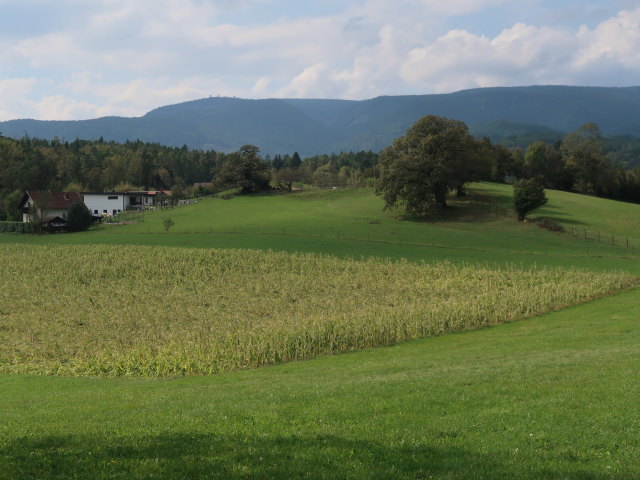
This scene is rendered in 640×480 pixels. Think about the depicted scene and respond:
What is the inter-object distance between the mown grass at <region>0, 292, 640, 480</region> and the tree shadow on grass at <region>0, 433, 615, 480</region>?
1.3 inches

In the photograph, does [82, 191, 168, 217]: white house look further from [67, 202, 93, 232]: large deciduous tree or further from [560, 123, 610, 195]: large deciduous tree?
[560, 123, 610, 195]: large deciduous tree

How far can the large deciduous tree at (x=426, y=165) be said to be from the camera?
83.3m

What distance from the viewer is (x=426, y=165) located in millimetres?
83438

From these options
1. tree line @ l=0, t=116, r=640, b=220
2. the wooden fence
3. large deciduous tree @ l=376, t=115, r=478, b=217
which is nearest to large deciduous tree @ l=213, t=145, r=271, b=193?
tree line @ l=0, t=116, r=640, b=220

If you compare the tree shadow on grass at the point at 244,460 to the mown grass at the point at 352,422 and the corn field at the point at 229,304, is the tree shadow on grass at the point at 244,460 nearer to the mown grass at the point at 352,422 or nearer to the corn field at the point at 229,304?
the mown grass at the point at 352,422

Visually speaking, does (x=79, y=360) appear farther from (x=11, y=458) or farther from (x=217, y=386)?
(x=11, y=458)

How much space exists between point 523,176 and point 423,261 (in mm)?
88690

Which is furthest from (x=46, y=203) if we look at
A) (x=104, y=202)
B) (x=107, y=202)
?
(x=107, y=202)

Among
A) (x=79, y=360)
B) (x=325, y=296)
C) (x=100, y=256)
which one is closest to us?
(x=79, y=360)

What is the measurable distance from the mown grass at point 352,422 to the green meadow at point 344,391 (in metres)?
0.05

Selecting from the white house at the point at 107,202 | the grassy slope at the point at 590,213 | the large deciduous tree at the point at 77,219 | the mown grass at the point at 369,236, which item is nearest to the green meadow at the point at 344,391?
the mown grass at the point at 369,236

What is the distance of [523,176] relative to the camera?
5217 inches

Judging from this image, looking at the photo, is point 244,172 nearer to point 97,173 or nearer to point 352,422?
point 97,173

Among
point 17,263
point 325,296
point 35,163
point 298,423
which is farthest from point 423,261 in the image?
point 35,163
